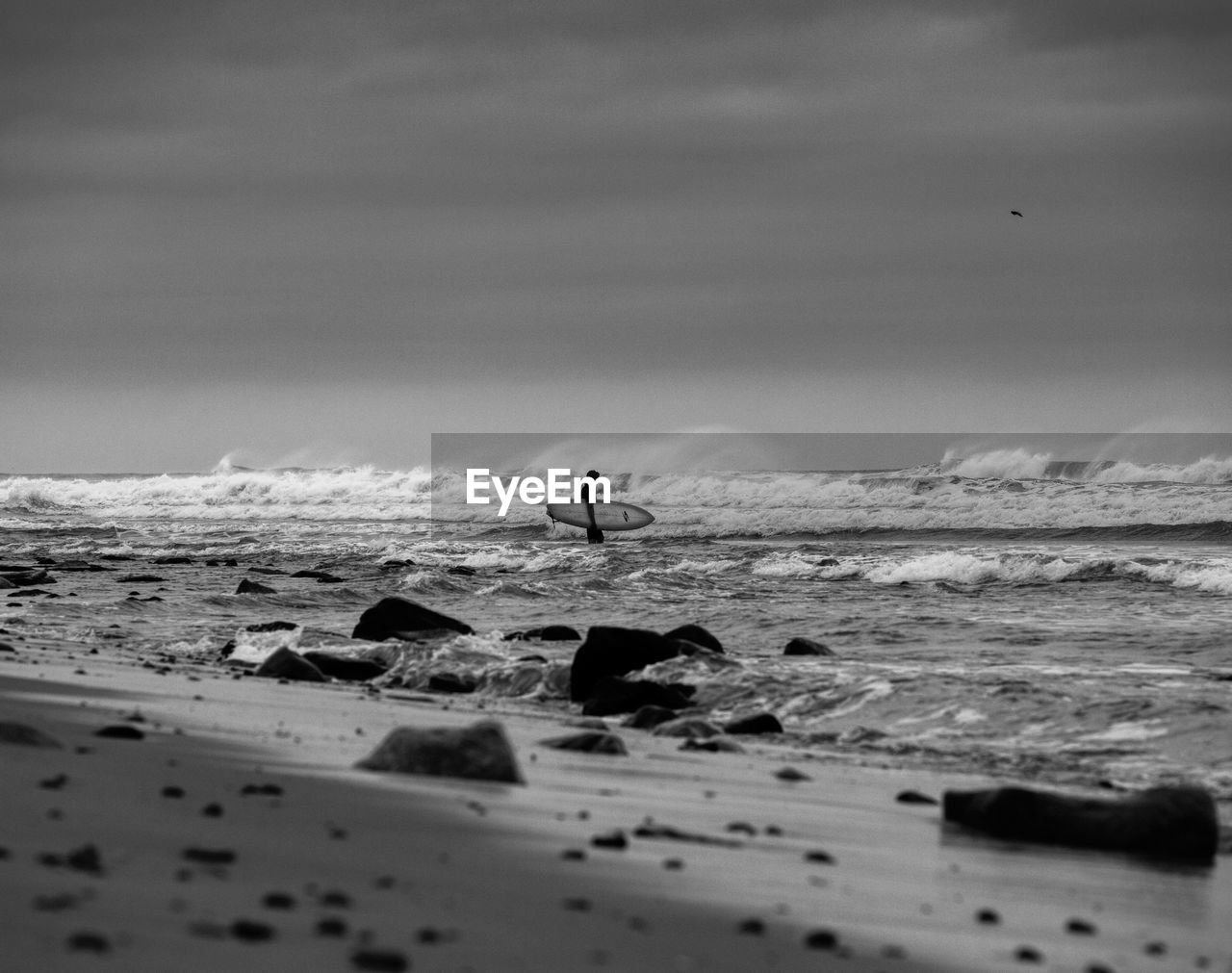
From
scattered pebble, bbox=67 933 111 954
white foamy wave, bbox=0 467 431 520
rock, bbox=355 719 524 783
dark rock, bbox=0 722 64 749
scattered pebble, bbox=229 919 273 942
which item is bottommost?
white foamy wave, bbox=0 467 431 520

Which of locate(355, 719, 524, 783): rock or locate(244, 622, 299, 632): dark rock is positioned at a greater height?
locate(355, 719, 524, 783): rock

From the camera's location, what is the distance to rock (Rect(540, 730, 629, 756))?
873cm

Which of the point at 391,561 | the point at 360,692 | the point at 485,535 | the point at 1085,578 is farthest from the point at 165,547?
the point at 360,692

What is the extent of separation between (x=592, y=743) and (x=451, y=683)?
4.48 metres

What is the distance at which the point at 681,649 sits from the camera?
1357 cm

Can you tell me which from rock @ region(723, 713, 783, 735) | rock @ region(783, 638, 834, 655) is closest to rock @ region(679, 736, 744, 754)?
rock @ region(723, 713, 783, 735)

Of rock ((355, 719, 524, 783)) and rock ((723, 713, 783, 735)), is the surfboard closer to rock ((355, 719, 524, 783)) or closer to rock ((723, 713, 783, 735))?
rock ((723, 713, 783, 735))

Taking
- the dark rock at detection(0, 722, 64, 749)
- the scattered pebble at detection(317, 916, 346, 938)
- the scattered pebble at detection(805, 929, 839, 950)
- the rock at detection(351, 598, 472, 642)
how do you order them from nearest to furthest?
the scattered pebble at detection(317, 916, 346, 938)
the scattered pebble at detection(805, 929, 839, 950)
the dark rock at detection(0, 722, 64, 749)
the rock at detection(351, 598, 472, 642)

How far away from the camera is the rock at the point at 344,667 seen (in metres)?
13.5

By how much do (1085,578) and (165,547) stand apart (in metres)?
24.4

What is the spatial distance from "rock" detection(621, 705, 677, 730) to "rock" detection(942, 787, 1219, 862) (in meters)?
4.19

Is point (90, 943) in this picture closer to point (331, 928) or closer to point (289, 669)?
point (331, 928)

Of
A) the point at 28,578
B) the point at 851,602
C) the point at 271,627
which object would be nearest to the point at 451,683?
the point at 271,627

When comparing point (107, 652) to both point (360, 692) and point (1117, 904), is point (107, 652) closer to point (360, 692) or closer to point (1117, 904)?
point (360, 692)
